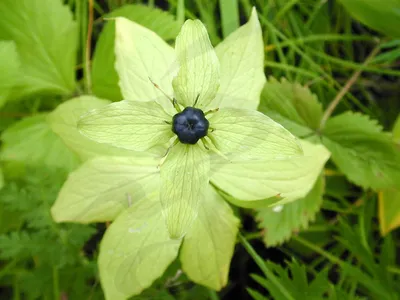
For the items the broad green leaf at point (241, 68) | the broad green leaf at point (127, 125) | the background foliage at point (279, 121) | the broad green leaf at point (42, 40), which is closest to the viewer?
the broad green leaf at point (127, 125)

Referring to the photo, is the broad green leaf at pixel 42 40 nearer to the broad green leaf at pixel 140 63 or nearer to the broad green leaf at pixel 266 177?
the broad green leaf at pixel 140 63

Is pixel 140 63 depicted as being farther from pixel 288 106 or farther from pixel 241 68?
pixel 288 106

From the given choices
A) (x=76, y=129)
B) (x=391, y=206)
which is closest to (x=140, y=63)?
(x=76, y=129)

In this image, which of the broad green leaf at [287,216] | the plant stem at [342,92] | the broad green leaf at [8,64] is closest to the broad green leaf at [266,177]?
the broad green leaf at [287,216]

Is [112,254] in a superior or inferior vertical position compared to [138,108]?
inferior

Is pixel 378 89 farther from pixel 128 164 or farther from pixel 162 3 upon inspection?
pixel 128 164

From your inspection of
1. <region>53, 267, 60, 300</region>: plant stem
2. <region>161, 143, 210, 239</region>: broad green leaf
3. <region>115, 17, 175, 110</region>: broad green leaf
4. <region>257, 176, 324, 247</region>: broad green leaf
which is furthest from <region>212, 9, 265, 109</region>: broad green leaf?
<region>53, 267, 60, 300</region>: plant stem

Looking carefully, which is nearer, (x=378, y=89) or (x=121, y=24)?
(x=121, y=24)

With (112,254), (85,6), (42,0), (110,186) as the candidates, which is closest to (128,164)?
(110,186)
